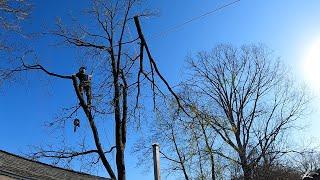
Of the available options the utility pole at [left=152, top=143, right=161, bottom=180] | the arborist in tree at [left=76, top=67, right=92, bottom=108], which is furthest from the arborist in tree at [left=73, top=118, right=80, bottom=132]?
the utility pole at [left=152, top=143, right=161, bottom=180]

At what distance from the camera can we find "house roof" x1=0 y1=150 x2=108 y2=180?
1308 centimetres

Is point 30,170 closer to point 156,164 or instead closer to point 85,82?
point 156,164

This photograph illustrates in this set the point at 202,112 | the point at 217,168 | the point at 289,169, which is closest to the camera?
the point at 202,112

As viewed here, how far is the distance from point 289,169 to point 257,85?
20.2 feet

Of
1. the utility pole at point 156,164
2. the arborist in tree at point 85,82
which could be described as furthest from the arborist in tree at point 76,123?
the utility pole at point 156,164

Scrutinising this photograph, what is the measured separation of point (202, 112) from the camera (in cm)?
920

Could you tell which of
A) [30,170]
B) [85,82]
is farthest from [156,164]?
[85,82]

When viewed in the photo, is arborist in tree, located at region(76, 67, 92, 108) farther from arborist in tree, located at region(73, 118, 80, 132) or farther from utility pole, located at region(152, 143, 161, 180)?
utility pole, located at region(152, 143, 161, 180)

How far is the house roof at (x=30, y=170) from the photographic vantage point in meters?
13.1

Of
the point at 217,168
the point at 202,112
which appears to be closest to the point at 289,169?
the point at 217,168

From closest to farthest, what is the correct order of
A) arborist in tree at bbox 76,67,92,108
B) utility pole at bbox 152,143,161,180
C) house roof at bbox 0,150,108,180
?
house roof at bbox 0,150,108,180, utility pole at bbox 152,143,161,180, arborist in tree at bbox 76,67,92,108

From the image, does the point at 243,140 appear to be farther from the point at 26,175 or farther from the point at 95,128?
the point at 26,175

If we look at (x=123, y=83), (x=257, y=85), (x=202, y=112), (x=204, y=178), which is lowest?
(x=202, y=112)

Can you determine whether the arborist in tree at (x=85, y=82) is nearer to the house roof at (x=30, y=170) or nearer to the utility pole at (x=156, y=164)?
the house roof at (x=30, y=170)
